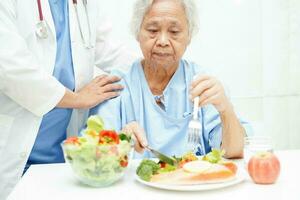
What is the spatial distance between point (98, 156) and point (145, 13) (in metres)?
0.73

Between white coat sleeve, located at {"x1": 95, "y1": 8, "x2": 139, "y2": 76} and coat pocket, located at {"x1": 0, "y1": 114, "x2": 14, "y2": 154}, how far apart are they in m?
0.53

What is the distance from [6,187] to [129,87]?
1.89 feet

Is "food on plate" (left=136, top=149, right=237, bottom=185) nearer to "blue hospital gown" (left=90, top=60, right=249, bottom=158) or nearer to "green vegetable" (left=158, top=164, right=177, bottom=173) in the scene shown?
"green vegetable" (left=158, top=164, right=177, bottom=173)

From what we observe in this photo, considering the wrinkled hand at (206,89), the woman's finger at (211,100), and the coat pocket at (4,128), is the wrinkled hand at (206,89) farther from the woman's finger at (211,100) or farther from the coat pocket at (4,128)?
the coat pocket at (4,128)

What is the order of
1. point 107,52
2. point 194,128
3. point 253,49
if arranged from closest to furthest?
point 194,128
point 107,52
point 253,49

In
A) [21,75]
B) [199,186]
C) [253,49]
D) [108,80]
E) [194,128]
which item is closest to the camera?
[199,186]

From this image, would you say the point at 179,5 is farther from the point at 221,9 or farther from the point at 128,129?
the point at 221,9

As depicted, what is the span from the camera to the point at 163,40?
1.51 m

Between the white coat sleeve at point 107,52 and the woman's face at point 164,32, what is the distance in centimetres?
31

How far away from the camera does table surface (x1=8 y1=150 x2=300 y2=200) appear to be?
0.98m

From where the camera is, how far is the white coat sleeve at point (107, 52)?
1.86 metres

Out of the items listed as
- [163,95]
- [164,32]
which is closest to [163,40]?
[164,32]

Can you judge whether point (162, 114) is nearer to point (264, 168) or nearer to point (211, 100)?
point (211, 100)

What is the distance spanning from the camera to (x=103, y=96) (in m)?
1.56
